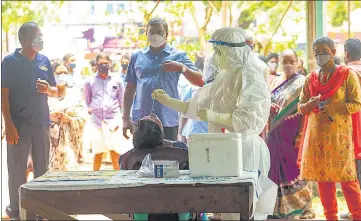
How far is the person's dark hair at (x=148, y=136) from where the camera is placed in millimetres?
4906

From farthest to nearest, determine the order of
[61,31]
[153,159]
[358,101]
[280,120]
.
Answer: [61,31]
[280,120]
[358,101]
[153,159]

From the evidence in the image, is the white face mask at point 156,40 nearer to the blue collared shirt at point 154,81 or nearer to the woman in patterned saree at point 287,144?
the blue collared shirt at point 154,81

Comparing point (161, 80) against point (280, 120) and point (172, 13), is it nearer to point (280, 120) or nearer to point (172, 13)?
point (280, 120)

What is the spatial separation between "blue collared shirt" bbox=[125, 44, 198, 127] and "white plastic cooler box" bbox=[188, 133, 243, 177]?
2.22m

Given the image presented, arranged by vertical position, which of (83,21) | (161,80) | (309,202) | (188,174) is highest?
(83,21)

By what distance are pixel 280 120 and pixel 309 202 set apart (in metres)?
0.77

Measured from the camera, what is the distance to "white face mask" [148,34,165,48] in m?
6.44

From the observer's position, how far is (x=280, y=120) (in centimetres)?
693

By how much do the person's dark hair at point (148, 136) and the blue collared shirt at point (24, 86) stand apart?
2.13 m

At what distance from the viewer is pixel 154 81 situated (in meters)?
6.50

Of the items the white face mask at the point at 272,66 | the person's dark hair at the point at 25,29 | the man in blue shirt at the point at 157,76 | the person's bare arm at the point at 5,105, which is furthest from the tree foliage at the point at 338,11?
the person's bare arm at the point at 5,105

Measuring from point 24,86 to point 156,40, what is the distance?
4.06ft

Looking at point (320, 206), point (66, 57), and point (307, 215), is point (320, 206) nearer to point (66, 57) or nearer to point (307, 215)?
point (307, 215)

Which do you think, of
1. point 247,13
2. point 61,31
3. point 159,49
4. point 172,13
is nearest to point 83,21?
point 61,31
